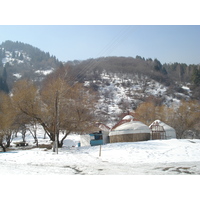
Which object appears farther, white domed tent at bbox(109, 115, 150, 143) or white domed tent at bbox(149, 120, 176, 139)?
white domed tent at bbox(149, 120, 176, 139)

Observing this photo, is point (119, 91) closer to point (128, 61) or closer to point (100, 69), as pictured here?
point (100, 69)

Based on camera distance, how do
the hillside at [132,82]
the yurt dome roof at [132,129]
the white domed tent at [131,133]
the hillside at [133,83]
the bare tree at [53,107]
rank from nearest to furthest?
the bare tree at [53,107], the white domed tent at [131,133], the yurt dome roof at [132,129], the hillside at [132,82], the hillside at [133,83]

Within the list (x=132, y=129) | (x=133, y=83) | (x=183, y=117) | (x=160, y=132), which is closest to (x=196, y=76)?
(x=133, y=83)

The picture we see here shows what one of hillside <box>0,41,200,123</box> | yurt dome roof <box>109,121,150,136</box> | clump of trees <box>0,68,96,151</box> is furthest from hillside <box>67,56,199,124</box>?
clump of trees <box>0,68,96,151</box>

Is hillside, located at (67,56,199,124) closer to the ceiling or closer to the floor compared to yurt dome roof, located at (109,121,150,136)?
closer to the ceiling

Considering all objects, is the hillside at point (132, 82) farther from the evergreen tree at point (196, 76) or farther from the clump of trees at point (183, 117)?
the clump of trees at point (183, 117)

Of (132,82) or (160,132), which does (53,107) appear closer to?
(160,132)

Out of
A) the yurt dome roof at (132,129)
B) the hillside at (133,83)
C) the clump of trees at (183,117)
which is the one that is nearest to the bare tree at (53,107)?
the yurt dome roof at (132,129)

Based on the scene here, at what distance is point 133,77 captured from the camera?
14338 cm

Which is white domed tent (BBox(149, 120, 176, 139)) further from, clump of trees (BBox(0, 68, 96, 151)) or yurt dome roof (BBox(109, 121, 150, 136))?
clump of trees (BBox(0, 68, 96, 151))

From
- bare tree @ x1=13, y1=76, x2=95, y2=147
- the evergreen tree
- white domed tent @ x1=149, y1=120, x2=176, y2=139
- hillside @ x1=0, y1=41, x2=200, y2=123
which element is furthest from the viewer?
hillside @ x1=0, y1=41, x2=200, y2=123

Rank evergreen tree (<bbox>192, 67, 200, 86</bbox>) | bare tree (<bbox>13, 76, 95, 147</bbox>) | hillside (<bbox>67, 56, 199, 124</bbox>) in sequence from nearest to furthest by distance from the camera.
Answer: bare tree (<bbox>13, 76, 95, 147</bbox>) → evergreen tree (<bbox>192, 67, 200, 86</bbox>) → hillside (<bbox>67, 56, 199, 124</bbox>)
